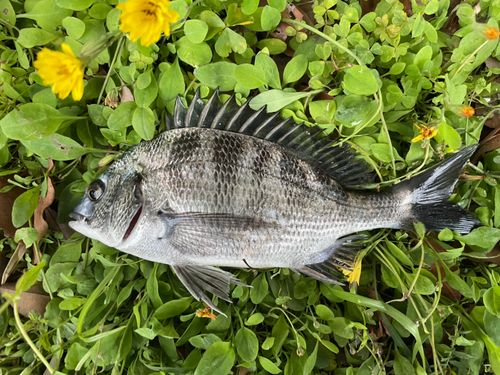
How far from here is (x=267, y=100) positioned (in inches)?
48.6

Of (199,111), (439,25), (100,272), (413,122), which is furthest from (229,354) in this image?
(439,25)

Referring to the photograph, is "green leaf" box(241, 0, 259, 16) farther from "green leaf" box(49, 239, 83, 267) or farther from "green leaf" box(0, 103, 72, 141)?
"green leaf" box(49, 239, 83, 267)

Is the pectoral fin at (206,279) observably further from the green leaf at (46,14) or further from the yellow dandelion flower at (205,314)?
the green leaf at (46,14)

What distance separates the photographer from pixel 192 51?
1212 millimetres

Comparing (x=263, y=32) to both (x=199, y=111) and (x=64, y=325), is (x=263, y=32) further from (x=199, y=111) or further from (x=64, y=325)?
(x=64, y=325)

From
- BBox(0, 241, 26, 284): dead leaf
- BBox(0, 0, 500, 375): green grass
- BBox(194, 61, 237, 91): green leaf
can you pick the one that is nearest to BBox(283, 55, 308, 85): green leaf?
BBox(0, 0, 500, 375): green grass

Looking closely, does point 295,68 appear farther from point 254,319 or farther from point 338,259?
point 254,319

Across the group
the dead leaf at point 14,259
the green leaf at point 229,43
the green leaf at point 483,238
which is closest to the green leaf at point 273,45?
the green leaf at point 229,43

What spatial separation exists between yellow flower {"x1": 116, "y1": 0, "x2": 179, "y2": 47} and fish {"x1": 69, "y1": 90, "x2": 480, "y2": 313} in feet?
1.27

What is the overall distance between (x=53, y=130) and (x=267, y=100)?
82 cm

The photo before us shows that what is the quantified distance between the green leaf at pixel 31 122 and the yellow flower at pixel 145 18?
22.7 inches

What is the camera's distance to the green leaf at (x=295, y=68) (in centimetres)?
124

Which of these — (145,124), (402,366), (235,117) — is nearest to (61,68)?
(145,124)

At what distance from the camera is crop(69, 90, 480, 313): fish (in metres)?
1.14
